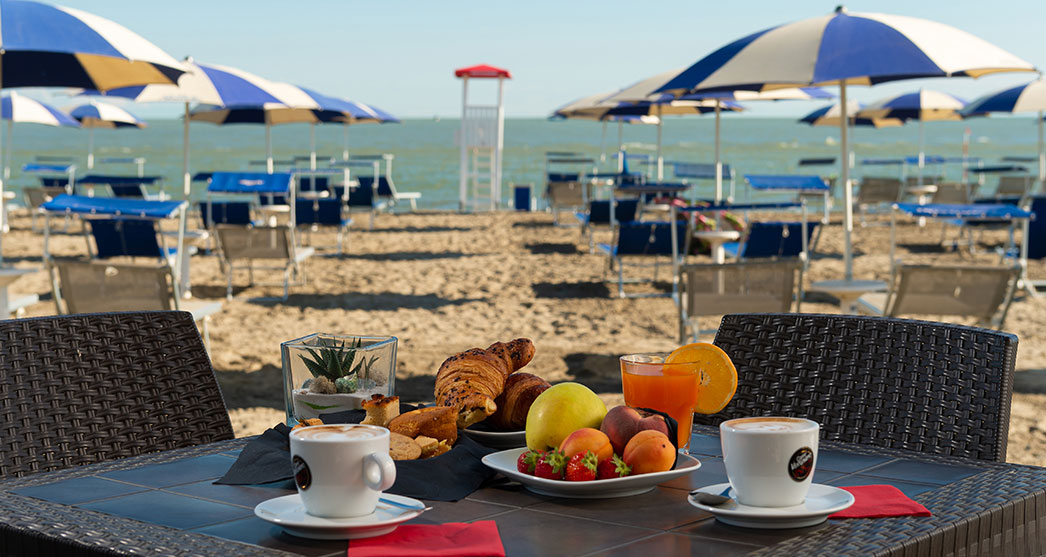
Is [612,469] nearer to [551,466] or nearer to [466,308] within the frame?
[551,466]

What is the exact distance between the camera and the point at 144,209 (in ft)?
19.6

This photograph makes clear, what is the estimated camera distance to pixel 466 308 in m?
7.57

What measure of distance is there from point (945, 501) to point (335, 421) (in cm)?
80

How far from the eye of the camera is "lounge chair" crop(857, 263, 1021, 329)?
478 cm

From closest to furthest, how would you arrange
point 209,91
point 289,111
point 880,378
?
1. point 880,378
2. point 209,91
3. point 289,111

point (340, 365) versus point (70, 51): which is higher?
point (70, 51)

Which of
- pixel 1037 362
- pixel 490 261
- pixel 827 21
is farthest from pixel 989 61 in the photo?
pixel 490 261

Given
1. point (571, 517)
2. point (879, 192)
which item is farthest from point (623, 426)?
point (879, 192)

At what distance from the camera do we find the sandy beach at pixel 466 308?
5.29m

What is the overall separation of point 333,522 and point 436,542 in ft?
0.36

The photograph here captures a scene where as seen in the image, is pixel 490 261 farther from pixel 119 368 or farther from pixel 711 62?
pixel 119 368

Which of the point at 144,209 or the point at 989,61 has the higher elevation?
the point at 989,61

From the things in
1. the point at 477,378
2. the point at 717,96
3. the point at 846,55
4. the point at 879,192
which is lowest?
the point at 477,378

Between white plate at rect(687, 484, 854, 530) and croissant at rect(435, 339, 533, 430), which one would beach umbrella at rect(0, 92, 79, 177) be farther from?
white plate at rect(687, 484, 854, 530)
